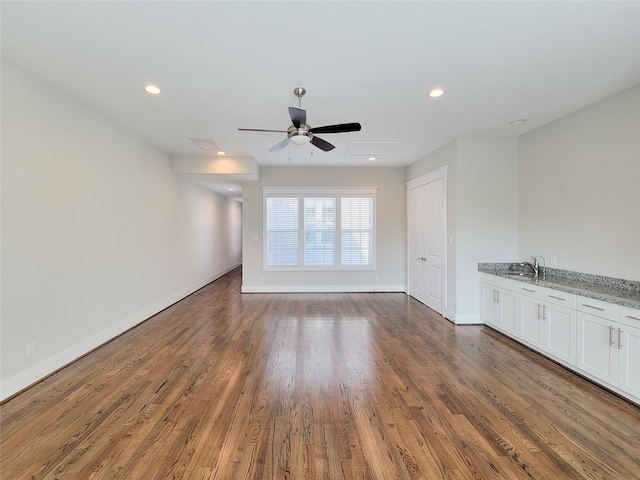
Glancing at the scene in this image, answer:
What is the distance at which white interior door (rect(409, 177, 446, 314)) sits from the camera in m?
4.60

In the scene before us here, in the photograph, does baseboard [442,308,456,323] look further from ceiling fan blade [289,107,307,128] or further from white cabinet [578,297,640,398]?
ceiling fan blade [289,107,307,128]

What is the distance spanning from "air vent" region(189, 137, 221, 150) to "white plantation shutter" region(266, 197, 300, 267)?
5.84 ft

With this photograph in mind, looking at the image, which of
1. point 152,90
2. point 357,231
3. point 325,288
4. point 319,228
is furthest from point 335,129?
point 325,288

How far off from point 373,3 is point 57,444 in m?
3.54

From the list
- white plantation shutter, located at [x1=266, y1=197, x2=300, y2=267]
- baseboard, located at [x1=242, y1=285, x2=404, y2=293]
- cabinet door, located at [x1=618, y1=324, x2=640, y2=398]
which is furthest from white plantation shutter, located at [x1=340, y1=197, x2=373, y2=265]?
cabinet door, located at [x1=618, y1=324, x2=640, y2=398]

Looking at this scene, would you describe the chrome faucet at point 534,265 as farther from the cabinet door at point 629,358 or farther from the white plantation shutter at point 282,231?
the white plantation shutter at point 282,231

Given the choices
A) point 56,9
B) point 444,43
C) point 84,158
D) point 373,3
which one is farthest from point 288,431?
point 84,158

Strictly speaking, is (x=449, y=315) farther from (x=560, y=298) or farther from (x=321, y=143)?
(x=321, y=143)

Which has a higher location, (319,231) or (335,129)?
(335,129)

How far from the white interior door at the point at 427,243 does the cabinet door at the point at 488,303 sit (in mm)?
640

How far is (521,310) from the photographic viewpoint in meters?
3.30

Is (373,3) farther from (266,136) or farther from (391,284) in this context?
(391,284)

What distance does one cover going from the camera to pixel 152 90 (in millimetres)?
2736

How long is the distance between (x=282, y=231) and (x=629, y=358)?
17.5ft
